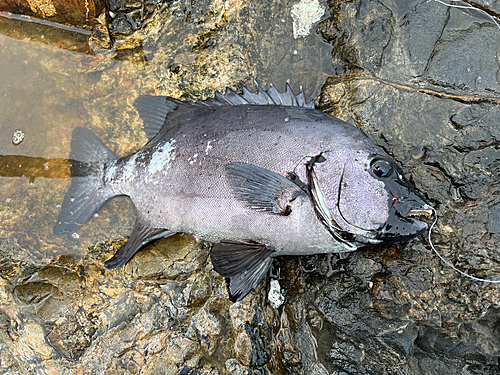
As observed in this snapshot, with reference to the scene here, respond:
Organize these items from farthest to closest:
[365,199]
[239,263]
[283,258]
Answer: [283,258] → [239,263] → [365,199]

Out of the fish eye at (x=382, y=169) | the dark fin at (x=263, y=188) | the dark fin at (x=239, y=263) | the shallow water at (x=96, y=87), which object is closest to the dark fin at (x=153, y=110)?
the shallow water at (x=96, y=87)

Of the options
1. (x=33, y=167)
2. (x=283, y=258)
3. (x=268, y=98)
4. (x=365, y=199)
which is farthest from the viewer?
(x=33, y=167)

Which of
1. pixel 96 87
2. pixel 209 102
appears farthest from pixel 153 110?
pixel 96 87

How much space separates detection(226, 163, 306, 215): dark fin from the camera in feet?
6.79

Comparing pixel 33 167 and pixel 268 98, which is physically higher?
pixel 268 98

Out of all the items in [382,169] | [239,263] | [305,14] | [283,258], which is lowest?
[283,258]

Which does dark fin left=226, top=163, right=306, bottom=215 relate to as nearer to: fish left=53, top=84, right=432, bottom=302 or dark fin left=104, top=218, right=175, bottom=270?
fish left=53, top=84, right=432, bottom=302

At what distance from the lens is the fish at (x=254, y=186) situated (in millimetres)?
2055

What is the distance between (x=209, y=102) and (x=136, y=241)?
1.30m

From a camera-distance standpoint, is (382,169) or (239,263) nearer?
(382,169)

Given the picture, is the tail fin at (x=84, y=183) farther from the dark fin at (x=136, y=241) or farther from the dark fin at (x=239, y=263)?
the dark fin at (x=239, y=263)

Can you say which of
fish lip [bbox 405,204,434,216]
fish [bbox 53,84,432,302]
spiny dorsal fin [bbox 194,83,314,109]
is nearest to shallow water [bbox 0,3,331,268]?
fish [bbox 53,84,432,302]

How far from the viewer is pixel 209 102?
2.54 meters

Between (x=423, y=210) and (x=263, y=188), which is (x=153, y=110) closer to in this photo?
(x=263, y=188)
